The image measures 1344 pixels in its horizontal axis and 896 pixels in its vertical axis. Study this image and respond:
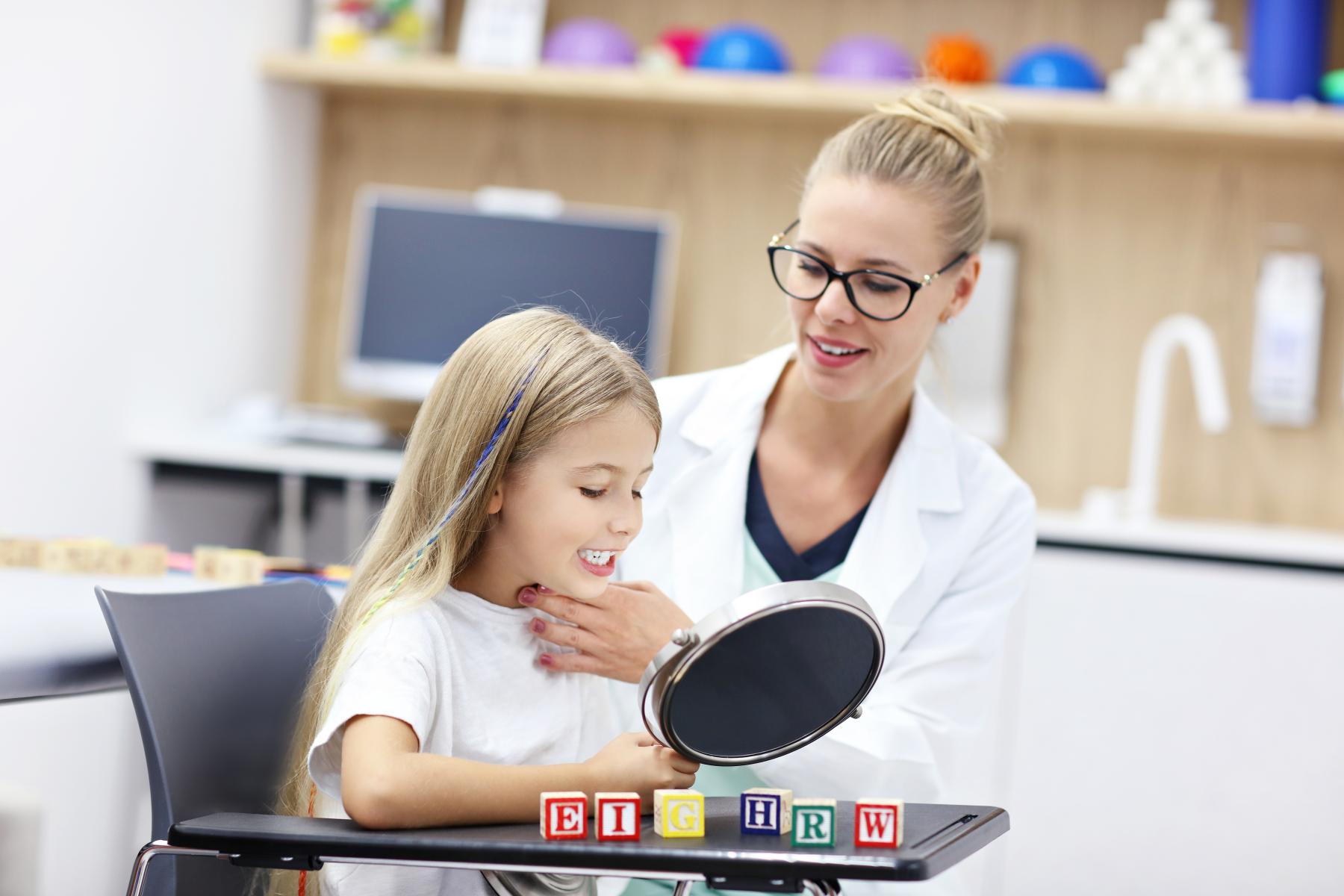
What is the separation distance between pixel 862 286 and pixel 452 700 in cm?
63

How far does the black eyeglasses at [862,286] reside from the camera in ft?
4.81

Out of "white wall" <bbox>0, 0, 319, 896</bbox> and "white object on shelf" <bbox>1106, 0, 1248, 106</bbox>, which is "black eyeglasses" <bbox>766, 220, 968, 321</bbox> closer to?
"white wall" <bbox>0, 0, 319, 896</bbox>

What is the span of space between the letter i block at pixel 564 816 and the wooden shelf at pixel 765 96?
1949mm

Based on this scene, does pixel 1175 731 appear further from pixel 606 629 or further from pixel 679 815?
pixel 679 815

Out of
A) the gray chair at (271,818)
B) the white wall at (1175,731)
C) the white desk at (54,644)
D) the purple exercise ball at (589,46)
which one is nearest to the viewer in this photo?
the gray chair at (271,818)

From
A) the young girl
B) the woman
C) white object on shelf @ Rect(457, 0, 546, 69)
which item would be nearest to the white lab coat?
the woman

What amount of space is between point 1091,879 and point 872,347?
1.46 meters

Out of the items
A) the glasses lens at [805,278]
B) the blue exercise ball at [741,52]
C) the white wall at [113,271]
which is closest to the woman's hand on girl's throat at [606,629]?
the glasses lens at [805,278]

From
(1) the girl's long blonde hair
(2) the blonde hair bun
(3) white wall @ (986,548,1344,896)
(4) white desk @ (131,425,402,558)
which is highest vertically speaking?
(2) the blonde hair bun

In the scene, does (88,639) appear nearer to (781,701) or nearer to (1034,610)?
(781,701)

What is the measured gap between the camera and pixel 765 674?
953 millimetres

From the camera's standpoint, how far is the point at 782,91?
287cm

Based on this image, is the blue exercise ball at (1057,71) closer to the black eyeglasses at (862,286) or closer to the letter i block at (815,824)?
the black eyeglasses at (862,286)

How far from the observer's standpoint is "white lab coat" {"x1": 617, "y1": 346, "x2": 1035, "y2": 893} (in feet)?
4.71
